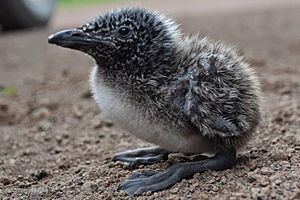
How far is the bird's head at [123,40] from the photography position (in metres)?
3.87

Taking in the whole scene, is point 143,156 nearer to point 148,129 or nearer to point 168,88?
point 148,129

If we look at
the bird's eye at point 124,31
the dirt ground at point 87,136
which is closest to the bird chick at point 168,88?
the bird's eye at point 124,31

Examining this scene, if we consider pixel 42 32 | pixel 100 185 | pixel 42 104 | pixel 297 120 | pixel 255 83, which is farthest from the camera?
pixel 42 32

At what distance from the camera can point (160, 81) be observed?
3770 millimetres

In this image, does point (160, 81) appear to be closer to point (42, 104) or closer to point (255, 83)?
point (255, 83)

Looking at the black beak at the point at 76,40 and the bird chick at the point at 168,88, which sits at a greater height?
the black beak at the point at 76,40

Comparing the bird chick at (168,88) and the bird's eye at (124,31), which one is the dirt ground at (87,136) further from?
the bird's eye at (124,31)

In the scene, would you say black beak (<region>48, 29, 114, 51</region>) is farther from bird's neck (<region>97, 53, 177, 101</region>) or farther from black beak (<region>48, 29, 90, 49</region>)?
bird's neck (<region>97, 53, 177, 101</region>)

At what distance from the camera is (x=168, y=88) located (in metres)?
3.72

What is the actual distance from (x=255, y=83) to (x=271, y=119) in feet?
4.05

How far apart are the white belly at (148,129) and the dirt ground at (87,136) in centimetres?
23

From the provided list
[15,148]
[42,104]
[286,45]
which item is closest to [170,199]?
[15,148]

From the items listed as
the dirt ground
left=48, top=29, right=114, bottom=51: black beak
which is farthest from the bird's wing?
left=48, top=29, right=114, bottom=51: black beak

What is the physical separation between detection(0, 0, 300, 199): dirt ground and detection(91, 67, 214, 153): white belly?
9.0 inches
